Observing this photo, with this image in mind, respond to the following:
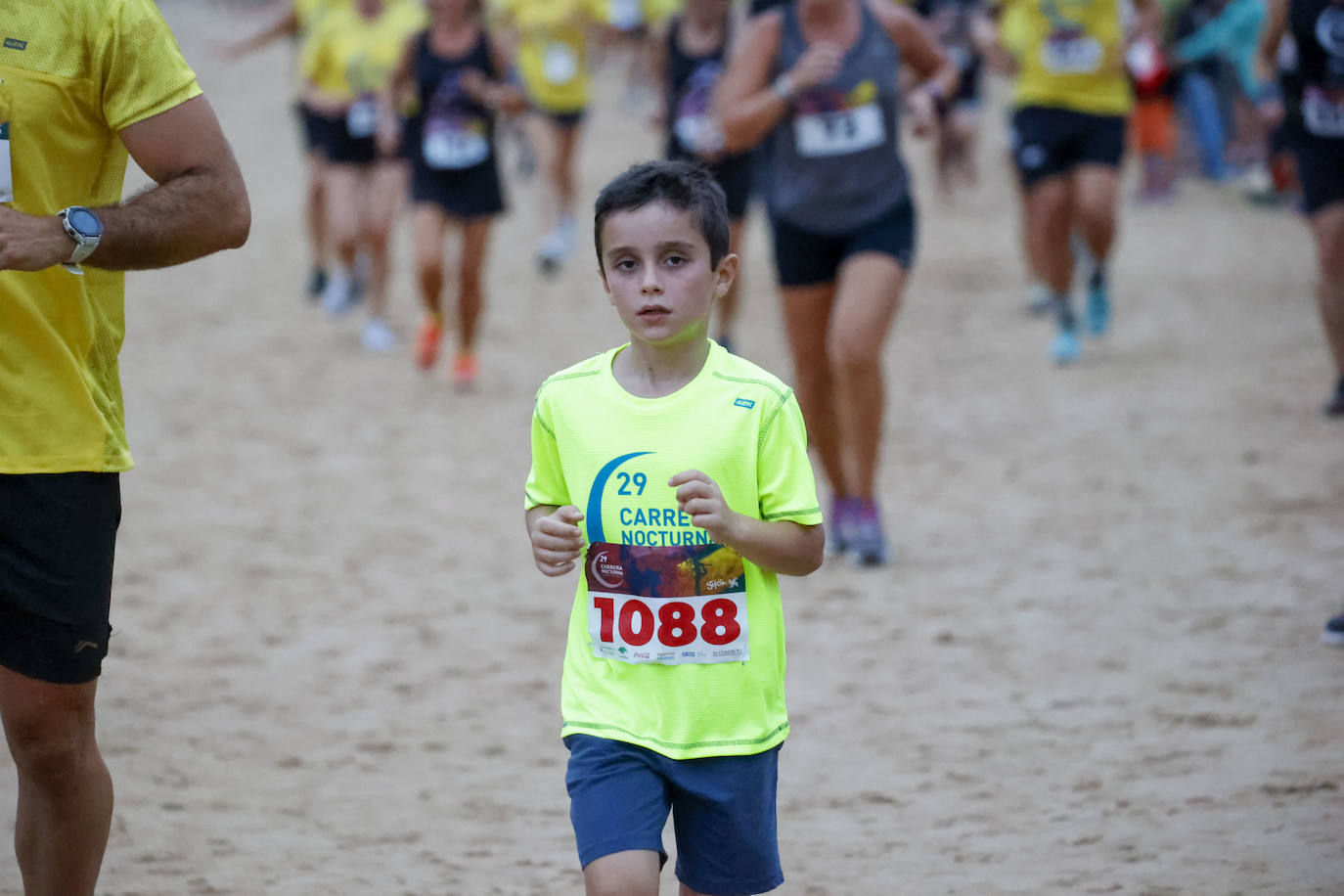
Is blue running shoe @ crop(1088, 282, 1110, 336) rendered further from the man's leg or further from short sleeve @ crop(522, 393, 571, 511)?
the man's leg

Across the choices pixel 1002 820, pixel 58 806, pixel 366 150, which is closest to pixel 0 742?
pixel 58 806

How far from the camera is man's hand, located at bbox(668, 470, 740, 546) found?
256 centimetres

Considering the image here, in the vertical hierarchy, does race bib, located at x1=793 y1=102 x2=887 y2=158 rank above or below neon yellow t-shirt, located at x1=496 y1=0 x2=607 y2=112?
below

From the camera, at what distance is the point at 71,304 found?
2.87m

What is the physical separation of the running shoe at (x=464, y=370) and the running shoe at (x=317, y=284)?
301 centimetres

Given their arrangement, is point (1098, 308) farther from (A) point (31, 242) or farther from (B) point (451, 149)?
(A) point (31, 242)

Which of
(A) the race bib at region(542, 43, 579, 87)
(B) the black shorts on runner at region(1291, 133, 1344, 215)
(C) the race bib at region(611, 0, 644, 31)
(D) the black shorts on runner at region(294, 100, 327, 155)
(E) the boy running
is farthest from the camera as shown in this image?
(C) the race bib at region(611, 0, 644, 31)

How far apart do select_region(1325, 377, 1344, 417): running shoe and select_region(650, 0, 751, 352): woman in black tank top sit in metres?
3.29

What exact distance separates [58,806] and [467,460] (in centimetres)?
523

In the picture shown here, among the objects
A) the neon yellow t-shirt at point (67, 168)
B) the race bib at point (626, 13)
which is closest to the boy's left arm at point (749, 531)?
the neon yellow t-shirt at point (67, 168)

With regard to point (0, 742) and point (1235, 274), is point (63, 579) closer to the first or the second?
point (0, 742)

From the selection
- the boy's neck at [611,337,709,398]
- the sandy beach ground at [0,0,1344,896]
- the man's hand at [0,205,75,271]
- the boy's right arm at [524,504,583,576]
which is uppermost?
the man's hand at [0,205,75,271]

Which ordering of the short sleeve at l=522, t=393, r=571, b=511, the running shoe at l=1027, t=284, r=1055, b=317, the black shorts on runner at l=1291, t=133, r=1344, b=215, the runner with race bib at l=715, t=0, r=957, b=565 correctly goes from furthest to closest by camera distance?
the running shoe at l=1027, t=284, r=1055, b=317
the black shorts on runner at l=1291, t=133, r=1344, b=215
the runner with race bib at l=715, t=0, r=957, b=565
the short sleeve at l=522, t=393, r=571, b=511

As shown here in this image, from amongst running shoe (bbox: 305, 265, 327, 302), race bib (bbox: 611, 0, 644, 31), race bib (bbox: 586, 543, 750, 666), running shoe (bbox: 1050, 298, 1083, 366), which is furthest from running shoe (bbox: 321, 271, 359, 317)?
race bib (bbox: 586, 543, 750, 666)
